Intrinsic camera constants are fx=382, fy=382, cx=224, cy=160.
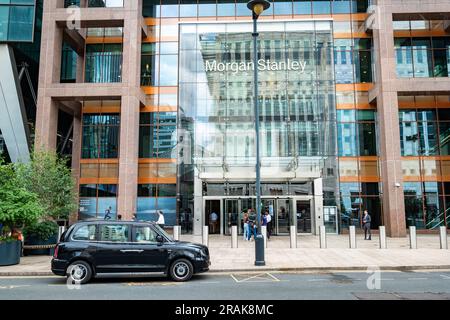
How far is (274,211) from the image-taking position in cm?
2603

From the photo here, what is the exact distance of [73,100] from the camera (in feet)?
91.1

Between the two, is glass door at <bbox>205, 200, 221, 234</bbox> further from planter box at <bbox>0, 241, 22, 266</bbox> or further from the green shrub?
planter box at <bbox>0, 241, 22, 266</bbox>

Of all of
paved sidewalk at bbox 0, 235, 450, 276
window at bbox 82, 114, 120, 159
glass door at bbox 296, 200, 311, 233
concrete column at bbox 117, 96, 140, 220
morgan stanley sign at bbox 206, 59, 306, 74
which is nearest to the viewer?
paved sidewalk at bbox 0, 235, 450, 276

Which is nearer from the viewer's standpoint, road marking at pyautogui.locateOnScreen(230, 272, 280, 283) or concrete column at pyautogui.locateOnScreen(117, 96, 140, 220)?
road marking at pyautogui.locateOnScreen(230, 272, 280, 283)

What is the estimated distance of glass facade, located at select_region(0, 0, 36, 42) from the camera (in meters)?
26.6

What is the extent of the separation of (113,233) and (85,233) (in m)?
0.78

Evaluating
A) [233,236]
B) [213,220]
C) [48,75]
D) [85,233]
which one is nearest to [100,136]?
[48,75]

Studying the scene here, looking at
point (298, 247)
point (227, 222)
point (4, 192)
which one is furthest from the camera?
point (227, 222)

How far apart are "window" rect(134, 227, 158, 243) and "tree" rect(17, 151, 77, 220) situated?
8408 mm

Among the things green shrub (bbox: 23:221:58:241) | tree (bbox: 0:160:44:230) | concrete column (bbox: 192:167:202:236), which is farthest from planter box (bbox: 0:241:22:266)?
concrete column (bbox: 192:167:202:236)

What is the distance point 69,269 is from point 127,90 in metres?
17.9

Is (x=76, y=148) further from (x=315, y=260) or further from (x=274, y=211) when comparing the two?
(x=315, y=260)
